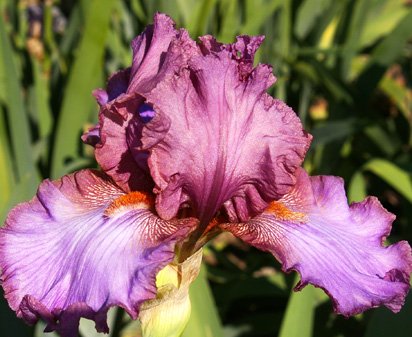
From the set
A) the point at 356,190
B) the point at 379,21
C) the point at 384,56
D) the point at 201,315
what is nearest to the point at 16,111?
the point at 201,315

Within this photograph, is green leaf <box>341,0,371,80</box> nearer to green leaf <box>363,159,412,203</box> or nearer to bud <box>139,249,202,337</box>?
green leaf <box>363,159,412,203</box>

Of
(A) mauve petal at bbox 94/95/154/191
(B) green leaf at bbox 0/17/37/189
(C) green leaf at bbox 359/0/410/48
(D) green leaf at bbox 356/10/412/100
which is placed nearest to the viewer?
(A) mauve petal at bbox 94/95/154/191

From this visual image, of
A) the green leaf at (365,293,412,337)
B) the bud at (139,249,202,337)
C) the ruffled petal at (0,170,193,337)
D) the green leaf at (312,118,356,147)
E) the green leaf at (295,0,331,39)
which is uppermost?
the green leaf at (295,0,331,39)

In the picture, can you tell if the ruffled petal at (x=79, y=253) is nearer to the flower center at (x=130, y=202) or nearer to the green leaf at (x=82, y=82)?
the flower center at (x=130, y=202)

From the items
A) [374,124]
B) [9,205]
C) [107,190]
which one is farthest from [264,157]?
[374,124]

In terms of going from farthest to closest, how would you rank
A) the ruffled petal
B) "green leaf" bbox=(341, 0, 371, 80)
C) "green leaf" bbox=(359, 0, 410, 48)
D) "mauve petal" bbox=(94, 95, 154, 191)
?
1. "green leaf" bbox=(359, 0, 410, 48)
2. "green leaf" bbox=(341, 0, 371, 80)
3. "mauve petal" bbox=(94, 95, 154, 191)
4. the ruffled petal

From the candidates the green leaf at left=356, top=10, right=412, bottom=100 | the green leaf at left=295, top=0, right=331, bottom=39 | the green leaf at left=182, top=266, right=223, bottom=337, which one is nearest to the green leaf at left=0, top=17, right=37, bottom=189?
the green leaf at left=182, top=266, right=223, bottom=337

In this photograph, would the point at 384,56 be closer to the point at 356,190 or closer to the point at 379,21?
the point at 356,190

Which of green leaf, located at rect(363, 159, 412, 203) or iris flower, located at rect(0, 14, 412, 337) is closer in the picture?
iris flower, located at rect(0, 14, 412, 337)
